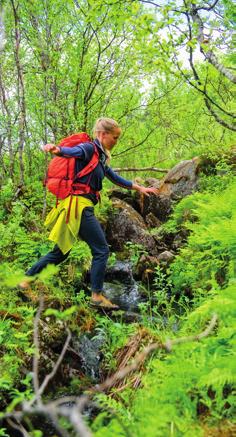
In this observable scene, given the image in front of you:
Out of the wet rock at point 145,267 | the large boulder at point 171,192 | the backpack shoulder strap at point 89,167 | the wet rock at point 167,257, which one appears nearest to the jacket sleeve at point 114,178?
the backpack shoulder strap at point 89,167

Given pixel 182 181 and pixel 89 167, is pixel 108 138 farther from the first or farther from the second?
pixel 182 181

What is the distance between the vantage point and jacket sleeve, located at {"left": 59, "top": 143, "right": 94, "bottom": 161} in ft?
15.8

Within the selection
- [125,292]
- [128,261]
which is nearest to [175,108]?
[128,261]

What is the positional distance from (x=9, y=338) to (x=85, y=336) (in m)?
1.20

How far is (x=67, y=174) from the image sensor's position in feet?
17.0

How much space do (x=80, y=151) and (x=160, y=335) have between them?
249 centimetres

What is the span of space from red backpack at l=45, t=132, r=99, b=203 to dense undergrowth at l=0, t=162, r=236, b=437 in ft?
4.29

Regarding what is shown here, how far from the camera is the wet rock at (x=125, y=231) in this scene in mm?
9945

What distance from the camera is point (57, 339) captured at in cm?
492

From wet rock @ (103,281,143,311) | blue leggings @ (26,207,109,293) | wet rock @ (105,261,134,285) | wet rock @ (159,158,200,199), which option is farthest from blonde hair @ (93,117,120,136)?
wet rock @ (159,158,200,199)

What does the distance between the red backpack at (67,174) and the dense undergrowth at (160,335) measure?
4.29 ft

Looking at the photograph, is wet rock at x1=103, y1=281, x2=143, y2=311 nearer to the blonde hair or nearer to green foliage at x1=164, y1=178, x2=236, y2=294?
green foliage at x1=164, y1=178, x2=236, y2=294

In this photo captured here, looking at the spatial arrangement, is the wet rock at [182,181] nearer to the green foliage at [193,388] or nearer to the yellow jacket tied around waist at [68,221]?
the yellow jacket tied around waist at [68,221]

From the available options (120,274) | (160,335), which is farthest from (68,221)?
(120,274)
